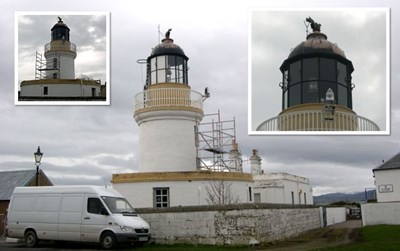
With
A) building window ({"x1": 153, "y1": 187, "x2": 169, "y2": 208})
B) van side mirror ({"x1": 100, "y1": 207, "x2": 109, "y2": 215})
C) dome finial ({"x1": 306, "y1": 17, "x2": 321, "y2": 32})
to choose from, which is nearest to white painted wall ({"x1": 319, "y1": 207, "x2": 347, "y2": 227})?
building window ({"x1": 153, "y1": 187, "x2": 169, "y2": 208})

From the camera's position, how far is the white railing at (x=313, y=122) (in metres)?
16.5

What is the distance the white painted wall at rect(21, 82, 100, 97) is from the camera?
24.2 meters

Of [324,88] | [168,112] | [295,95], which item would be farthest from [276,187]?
[295,95]

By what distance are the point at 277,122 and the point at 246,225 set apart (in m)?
3.46

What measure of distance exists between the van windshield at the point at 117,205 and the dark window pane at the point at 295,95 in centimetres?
627

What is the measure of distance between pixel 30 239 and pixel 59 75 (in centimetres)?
1644

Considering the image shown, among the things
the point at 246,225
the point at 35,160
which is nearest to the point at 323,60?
the point at 246,225

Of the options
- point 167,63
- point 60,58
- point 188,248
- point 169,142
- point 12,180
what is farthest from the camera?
point 60,58

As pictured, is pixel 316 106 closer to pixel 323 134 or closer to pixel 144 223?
pixel 323 134

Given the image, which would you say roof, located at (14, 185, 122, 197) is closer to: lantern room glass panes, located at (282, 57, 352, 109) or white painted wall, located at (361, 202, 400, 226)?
lantern room glass panes, located at (282, 57, 352, 109)

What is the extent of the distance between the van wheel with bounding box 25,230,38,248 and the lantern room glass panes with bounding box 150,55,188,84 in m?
8.24

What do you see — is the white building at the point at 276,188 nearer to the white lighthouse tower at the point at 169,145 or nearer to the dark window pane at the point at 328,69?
the white lighthouse tower at the point at 169,145

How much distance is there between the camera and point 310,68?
62.4ft

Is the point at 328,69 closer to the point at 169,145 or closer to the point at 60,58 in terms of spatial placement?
the point at 169,145
